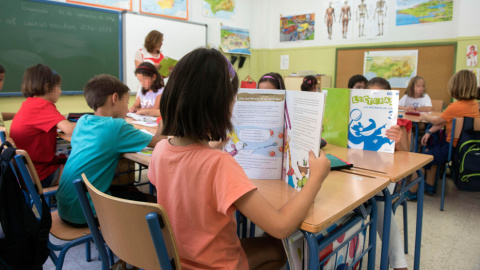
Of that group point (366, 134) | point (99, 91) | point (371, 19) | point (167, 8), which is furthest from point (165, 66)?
A: point (371, 19)

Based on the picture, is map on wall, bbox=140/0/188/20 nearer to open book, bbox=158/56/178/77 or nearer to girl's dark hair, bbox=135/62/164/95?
open book, bbox=158/56/178/77

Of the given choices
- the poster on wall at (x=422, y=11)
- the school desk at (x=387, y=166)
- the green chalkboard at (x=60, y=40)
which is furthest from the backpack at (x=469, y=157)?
the green chalkboard at (x=60, y=40)

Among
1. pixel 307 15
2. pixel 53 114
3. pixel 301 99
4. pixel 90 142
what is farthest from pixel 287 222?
pixel 307 15

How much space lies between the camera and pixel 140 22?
4.73 m

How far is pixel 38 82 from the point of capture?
7.14ft

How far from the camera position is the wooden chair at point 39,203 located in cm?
132

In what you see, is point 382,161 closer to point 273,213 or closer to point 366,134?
point 366,134

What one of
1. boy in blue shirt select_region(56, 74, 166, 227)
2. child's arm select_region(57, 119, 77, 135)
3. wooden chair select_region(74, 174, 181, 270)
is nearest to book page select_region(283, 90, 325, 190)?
wooden chair select_region(74, 174, 181, 270)

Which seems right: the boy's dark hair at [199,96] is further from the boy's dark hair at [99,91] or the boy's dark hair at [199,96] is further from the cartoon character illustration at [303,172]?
the boy's dark hair at [99,91]

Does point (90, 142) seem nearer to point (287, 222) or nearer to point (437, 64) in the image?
point (287, 222)

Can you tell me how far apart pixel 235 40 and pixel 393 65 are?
2.58 metres

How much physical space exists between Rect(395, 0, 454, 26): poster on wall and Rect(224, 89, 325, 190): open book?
4621 millimetres

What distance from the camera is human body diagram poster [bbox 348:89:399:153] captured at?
1.65 metres

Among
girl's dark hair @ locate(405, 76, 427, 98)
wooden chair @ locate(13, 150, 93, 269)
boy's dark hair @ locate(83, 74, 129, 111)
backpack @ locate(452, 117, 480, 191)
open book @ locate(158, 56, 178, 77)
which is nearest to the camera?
wooden chair @ locate(13, 150, 93, 269)
